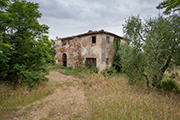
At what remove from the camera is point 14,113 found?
3.54 metres

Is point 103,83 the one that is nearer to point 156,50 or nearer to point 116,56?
point 156,50

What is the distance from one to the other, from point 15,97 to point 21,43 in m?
2.96

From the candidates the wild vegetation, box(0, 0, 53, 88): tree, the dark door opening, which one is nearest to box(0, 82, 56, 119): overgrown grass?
the wild vegetation

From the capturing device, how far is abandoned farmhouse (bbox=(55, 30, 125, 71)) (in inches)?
457

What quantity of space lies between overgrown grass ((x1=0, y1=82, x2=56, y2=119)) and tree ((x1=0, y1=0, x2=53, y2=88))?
0.51 m

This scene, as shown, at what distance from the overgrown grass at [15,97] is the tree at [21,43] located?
0.51m

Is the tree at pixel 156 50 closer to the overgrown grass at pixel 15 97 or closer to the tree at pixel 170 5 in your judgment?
the tree at pixel 170 5

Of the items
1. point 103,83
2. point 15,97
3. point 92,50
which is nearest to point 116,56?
point 92,50

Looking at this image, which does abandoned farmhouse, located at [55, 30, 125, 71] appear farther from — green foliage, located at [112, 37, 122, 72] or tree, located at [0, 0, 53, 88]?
tree, located at [0, 0, 53, 88]

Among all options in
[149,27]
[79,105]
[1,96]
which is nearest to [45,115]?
[79,105]

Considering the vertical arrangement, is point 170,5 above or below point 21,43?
above

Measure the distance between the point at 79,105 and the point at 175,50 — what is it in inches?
228

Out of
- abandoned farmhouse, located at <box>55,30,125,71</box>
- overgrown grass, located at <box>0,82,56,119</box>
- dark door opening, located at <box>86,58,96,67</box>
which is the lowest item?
overgrown grass, located at <box>0,82,56,119</box>

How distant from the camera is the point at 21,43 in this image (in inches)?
199
